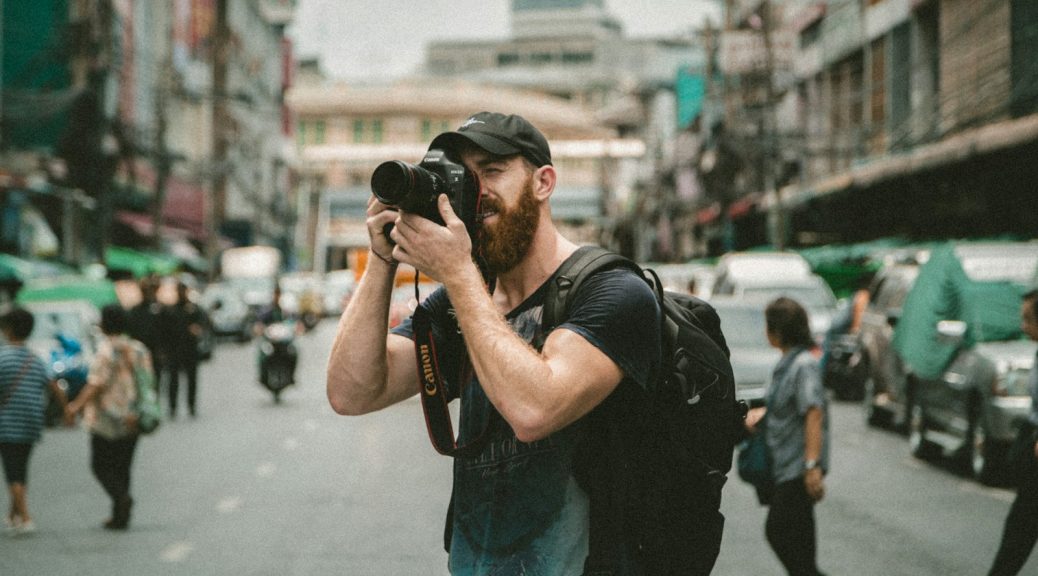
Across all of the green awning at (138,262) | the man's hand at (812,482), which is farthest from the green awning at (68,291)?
the man's hand at (812,482)

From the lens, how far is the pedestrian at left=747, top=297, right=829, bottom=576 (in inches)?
254

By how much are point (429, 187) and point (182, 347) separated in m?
15.6

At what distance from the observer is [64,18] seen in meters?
36.1

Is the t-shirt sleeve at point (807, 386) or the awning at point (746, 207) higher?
the awning at point (746, 207)

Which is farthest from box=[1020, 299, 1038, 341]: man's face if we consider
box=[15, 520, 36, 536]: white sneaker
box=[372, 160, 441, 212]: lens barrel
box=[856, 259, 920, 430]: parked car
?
box=[856, 259, 920, 430]: parked car

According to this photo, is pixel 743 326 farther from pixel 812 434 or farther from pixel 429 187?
pixel 429 187

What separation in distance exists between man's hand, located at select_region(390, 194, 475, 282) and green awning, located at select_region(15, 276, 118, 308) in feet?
63.8

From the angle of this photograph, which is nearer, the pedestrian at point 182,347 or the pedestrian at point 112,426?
the pedestrian at point 112,426

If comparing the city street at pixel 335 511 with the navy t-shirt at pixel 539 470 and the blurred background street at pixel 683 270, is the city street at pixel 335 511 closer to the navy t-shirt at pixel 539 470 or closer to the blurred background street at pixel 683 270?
the blurred background street at pixel 683 270

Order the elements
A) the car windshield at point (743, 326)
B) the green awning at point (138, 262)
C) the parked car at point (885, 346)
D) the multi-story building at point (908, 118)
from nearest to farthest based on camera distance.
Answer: the parked car at point (885, 346), the car windshield at point (743, 326), the multi-story building at point (908, 118), the green awning at point (138, 262)

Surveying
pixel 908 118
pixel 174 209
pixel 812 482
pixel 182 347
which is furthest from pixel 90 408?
pixel 174 209

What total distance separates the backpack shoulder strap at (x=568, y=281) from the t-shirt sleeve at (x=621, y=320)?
18mm

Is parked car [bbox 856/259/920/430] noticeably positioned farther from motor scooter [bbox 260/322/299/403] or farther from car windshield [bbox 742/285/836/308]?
motor scooter [bbox 260/322/299/403]

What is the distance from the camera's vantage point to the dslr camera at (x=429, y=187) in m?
2.72
